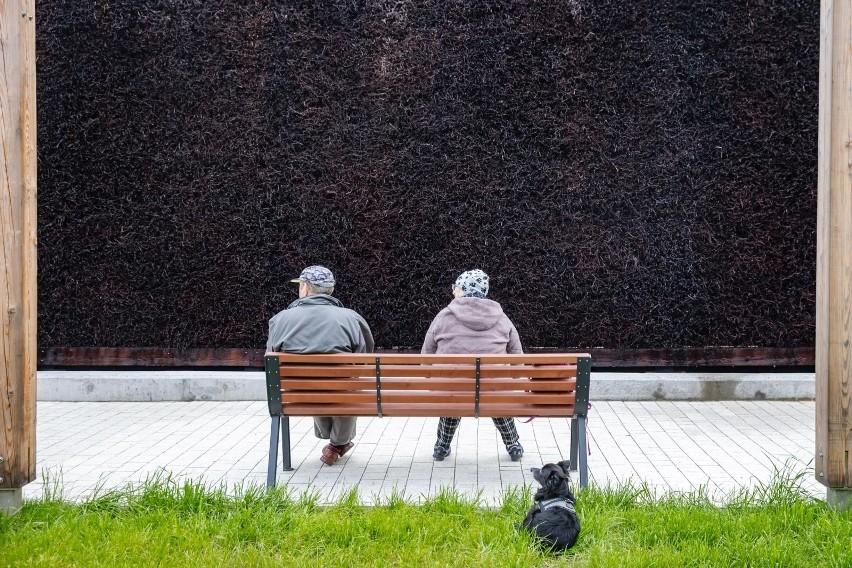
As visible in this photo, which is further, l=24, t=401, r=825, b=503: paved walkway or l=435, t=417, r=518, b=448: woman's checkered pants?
l=435, t=417, r=518, b=448: woman's checkered pants

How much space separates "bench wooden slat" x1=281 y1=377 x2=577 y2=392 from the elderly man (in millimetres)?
351

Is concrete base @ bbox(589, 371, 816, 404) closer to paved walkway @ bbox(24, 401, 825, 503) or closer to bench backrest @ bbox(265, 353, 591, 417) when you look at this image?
paved walkway @ bbox(24, 401, 825, 503)

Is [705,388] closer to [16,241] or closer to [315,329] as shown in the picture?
[315,329]

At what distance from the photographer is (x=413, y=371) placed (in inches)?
195

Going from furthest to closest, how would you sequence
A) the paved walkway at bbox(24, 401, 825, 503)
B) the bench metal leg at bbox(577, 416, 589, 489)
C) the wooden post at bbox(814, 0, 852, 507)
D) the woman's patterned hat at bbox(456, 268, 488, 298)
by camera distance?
the woman's patterned hat at bbox(456, 268, 488, 298) → the paved walkway at bbox(24, 401, 825, 503) → the bench metal leg at bbox(577, 416, 589, 489) → the wooden post at bbox(814, 0, 852, 507)

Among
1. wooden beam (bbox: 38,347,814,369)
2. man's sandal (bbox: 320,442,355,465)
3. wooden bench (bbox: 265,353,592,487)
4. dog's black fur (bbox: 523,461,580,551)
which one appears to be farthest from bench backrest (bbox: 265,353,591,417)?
wooden beam (bbox: 38,347,814,369)

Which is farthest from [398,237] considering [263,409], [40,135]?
[40,135]

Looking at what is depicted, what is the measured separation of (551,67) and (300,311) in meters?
4.55

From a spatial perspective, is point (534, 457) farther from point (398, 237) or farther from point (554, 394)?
point (398, 237)

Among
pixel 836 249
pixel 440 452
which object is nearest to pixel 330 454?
pixel 440 452

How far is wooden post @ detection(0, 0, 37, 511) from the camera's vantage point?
4.14 m

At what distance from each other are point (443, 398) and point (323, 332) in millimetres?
921

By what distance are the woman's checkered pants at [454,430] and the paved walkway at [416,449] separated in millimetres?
143

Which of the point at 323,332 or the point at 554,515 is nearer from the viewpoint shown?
the point at 554,515
